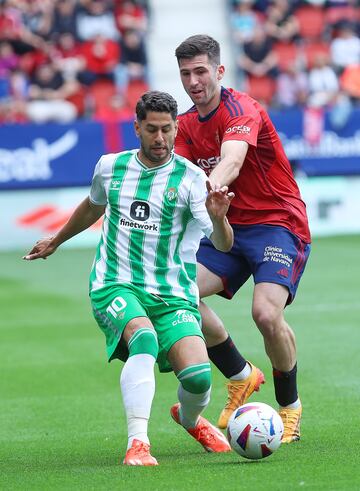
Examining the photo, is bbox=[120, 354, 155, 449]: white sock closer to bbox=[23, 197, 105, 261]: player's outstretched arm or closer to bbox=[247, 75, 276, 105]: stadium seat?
bbox=[23, 197, 105, 261]: player's outstretched arm

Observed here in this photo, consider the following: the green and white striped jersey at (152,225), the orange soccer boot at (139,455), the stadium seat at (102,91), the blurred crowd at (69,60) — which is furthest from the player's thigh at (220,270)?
the stadium seat at (102,91)

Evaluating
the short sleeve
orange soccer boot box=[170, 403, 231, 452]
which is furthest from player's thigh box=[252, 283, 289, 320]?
the short sleeve

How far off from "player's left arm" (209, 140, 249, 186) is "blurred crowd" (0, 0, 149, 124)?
14.5 metres

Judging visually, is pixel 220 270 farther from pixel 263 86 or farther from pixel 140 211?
pixel 263 86

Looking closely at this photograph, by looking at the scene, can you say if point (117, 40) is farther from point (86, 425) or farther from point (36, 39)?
point (86, 425)

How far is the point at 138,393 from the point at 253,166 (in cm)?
188

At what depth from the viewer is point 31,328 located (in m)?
12.1

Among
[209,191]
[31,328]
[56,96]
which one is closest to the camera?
[209,191]

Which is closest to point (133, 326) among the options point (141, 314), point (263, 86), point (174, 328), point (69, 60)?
point (141, 314)

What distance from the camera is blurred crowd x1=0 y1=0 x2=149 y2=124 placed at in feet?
71.5

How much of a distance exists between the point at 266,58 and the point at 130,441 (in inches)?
751

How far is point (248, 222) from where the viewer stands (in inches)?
284

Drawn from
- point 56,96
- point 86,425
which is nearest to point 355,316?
point 86,425

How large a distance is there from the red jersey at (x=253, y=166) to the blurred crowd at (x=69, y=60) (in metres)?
14.0
